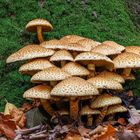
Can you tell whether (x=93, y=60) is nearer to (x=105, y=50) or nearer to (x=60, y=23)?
Answer: (x=105, y=50)

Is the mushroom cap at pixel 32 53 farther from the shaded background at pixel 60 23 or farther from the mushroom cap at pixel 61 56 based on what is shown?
the shaded background at pixel 60 23

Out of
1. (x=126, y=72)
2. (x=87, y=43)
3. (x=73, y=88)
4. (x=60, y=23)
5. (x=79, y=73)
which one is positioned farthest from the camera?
(x=60, y=23)

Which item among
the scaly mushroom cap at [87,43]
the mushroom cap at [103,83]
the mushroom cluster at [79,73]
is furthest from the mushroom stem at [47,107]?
the scaly mushroom cap at [87,43]

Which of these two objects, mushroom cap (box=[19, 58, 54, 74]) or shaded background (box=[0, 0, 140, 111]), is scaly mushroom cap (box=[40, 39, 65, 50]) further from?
shaded background (box=[0, 0, 140, 111])

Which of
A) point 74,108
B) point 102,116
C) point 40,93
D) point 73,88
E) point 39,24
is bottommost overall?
point 102,116

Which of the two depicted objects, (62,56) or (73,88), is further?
(62,56)

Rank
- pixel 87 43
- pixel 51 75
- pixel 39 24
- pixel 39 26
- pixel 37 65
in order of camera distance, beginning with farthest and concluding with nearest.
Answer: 1. pixel 39 26
2. pixel 39 24
3. pixel 87 43
4. pixel 37 65
5. pixel 51 75

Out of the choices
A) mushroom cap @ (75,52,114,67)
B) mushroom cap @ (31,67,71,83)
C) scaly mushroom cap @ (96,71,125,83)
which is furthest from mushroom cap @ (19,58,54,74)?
scaly mushroom cap @ (96,71,125,83)

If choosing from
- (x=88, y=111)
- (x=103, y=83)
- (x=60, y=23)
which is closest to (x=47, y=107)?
(x=88, y=111)
